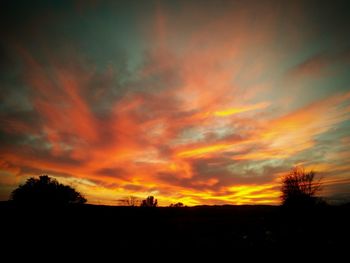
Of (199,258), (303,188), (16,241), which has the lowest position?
(199,258)

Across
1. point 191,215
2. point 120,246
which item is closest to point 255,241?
point 120,246

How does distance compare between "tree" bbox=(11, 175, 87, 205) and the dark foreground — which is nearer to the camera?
the dark foreground

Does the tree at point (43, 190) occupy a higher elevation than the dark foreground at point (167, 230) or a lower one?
higher

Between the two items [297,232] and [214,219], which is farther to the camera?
[214,219]

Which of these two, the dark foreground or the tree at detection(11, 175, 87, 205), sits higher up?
the tree at detection(11, 175, 87, 205)

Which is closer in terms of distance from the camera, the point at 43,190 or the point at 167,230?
the point at 167,230

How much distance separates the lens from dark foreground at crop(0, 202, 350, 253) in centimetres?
680

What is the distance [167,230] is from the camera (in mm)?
8969

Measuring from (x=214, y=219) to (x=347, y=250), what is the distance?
5.83 m

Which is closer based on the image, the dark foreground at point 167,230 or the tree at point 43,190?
the dark foreground at point 167,230

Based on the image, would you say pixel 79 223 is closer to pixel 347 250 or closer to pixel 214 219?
pixel 214 219

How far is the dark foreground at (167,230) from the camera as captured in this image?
22.3 ft

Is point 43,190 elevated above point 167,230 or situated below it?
above

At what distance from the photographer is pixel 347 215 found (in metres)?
9.31
